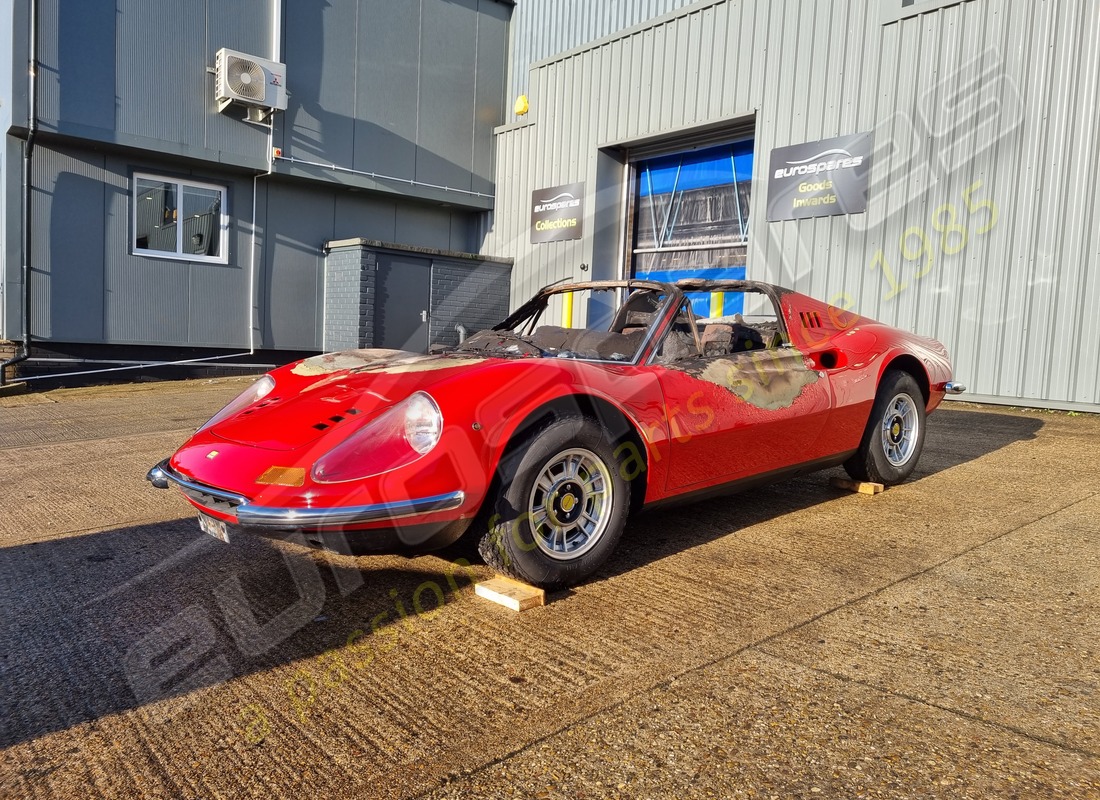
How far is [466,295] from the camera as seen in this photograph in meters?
14.1

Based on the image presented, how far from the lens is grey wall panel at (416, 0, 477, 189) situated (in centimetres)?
1406

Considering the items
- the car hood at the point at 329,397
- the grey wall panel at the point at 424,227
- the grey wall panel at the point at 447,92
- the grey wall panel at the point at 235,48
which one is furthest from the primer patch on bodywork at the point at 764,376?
the grey wall panel at the point at 447,92

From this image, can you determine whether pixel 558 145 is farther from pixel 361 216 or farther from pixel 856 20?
pixel 856 20

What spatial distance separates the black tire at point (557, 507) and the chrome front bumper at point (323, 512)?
22 cm

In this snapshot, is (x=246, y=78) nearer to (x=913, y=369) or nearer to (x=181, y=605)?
(x=913, y=369)

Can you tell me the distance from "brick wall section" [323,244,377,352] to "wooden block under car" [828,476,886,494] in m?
9.01

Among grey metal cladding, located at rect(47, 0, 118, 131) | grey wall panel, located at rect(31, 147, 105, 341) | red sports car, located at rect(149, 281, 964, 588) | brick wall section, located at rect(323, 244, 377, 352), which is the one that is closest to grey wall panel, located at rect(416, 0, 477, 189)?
brick wall section, located at rect(323, 244, 377, 352)

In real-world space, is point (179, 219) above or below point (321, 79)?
below

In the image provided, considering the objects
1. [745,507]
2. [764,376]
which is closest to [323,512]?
[764,376]

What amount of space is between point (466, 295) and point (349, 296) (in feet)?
7.53

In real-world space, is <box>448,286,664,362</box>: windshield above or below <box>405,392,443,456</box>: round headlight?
above

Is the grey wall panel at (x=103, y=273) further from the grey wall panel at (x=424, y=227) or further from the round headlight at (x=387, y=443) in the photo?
the round headlight at (x=387, y=443)

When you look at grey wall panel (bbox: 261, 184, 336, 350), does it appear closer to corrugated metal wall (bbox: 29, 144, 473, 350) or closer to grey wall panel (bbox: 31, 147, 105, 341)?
corrugated metal wall (bbox: 29, 144, 473, 350)

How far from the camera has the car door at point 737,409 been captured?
3352 millimetres
